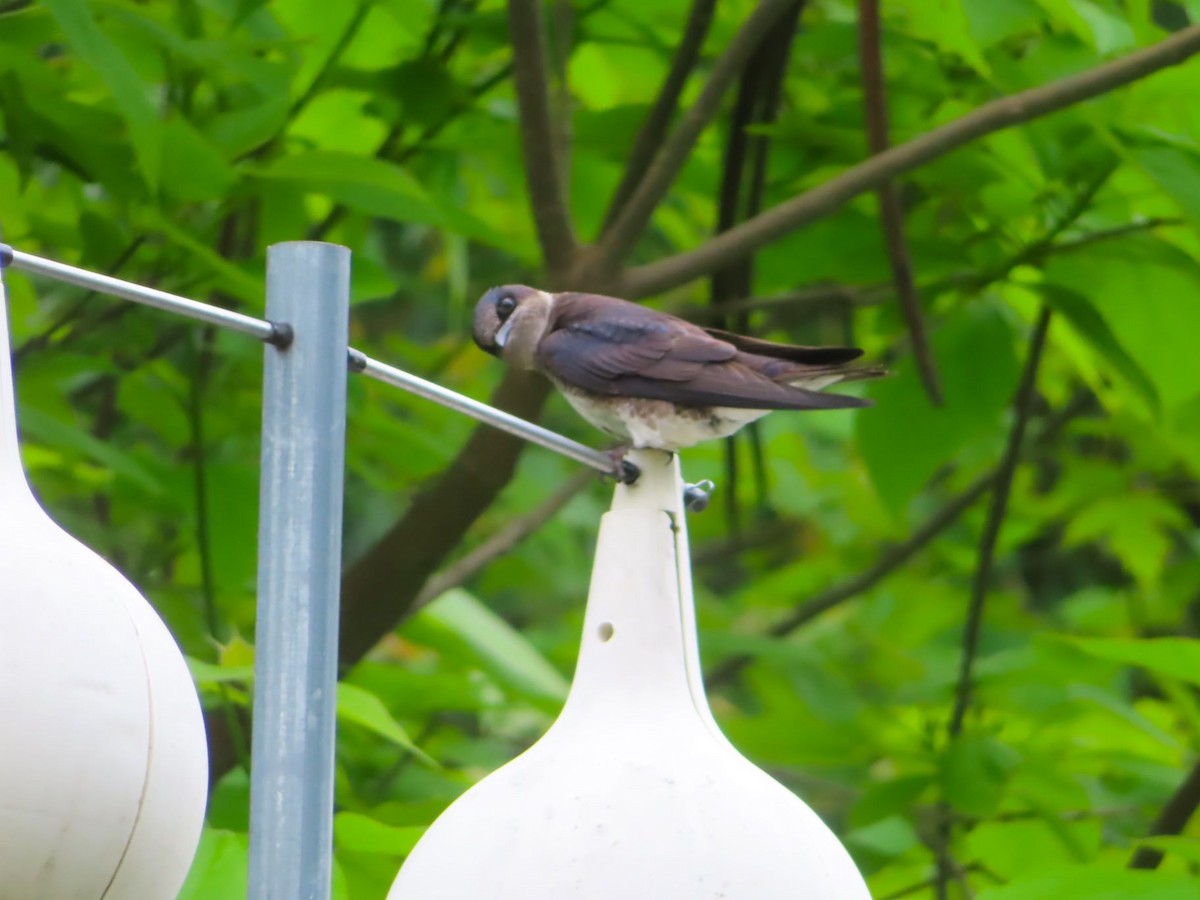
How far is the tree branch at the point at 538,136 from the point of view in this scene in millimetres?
2043

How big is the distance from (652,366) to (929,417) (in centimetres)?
91

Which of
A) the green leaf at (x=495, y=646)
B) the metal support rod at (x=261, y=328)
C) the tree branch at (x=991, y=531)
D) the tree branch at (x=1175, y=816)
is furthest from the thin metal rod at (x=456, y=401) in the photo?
the tree branch at (x=991, y=531)

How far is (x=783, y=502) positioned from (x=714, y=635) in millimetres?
1549

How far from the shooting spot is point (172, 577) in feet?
9.64

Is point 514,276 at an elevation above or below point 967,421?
above

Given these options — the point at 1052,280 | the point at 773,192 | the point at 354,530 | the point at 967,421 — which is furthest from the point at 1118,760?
the point at 354,530

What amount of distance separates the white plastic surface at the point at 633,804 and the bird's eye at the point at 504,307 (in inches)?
23.3

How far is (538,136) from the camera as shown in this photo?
6.87 ft

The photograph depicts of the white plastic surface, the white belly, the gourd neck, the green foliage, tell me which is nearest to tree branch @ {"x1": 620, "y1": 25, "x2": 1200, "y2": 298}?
the green foliage

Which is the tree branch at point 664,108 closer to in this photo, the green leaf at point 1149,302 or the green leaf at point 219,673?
the green leaf at point 1149,302

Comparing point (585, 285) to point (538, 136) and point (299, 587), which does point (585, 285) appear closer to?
point (538, 136)

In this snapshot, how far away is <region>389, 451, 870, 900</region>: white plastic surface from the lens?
1.01 meters

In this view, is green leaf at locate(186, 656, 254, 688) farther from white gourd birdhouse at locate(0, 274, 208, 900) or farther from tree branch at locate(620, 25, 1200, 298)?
tree branch at locate(620, 25, 1200, 298)

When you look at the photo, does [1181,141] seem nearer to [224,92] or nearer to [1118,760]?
[1118,760]
